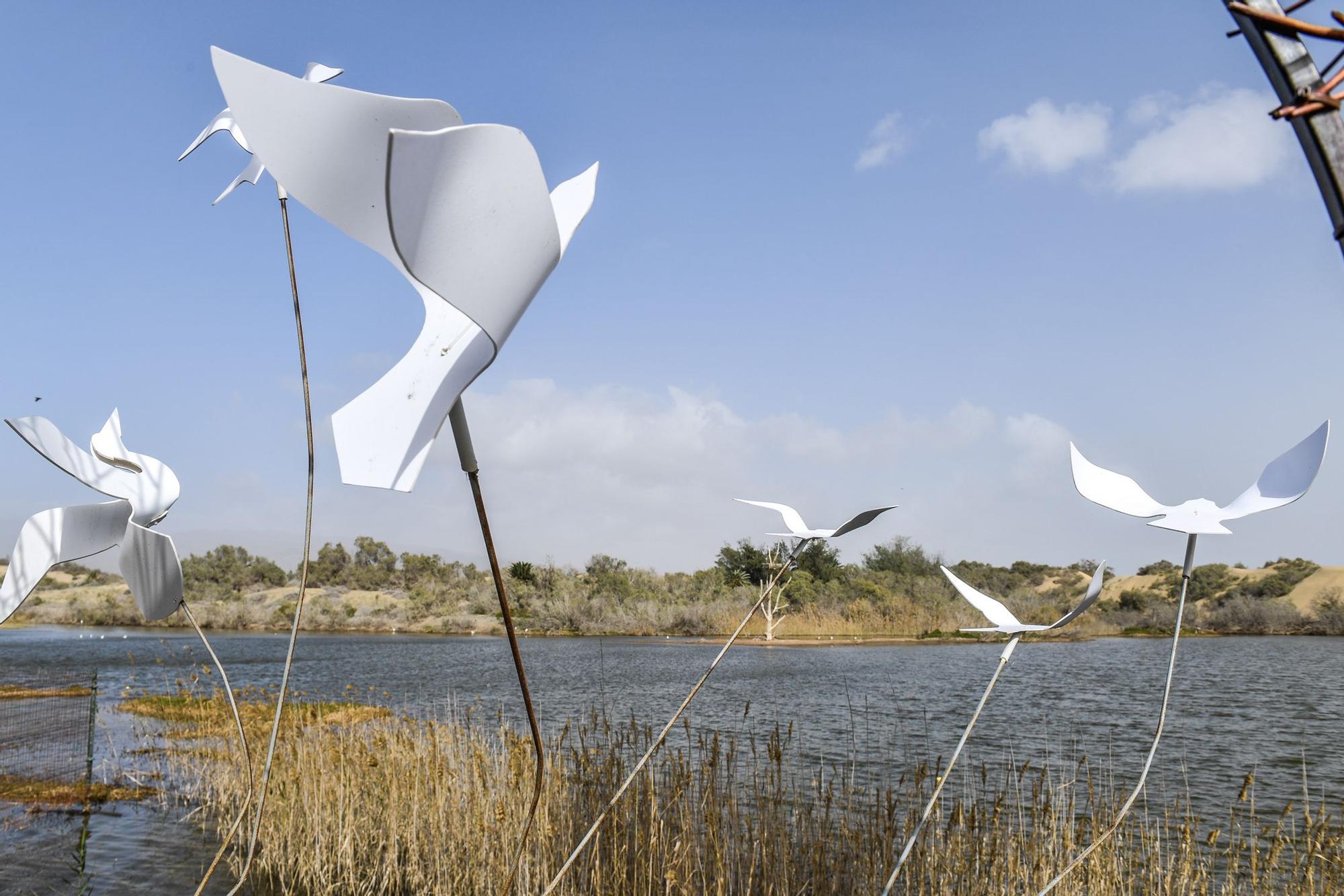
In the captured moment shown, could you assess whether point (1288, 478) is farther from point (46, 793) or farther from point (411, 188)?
point (46, 793)

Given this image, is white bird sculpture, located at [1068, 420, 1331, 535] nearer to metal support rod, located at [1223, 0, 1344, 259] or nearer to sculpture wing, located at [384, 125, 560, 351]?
metal support rod, located at [1223, 0, 1344, 259]

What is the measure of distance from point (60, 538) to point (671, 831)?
9.49 feet

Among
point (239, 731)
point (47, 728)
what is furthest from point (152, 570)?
point (47, 728)

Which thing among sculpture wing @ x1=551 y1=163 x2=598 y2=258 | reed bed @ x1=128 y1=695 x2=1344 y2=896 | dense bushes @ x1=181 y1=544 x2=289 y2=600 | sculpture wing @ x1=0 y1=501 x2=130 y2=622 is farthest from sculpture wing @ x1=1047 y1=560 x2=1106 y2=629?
dense bushes @ x1=181 y1=544 x2=289 y2=600

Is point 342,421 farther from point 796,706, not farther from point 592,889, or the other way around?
point 796,706

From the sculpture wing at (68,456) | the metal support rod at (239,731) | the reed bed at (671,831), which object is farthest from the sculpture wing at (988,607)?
the reed bed at (671,831)

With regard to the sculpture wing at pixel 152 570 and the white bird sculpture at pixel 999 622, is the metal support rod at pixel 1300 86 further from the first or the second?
the sculpture wing at pixel 152 570

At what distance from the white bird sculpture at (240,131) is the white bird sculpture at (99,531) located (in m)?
0.46

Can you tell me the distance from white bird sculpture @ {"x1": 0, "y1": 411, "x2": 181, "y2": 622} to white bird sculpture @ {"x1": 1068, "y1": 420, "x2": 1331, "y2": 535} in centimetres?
111

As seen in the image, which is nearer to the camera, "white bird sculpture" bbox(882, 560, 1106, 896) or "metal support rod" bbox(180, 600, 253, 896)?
"metal support rod" bbox(180, 600, 253, 896)

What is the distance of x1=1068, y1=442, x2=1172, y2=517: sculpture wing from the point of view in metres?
1.14

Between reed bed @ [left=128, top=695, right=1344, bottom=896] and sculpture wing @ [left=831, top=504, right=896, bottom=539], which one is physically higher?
sculpture wing @ [left=831, top=504, right=896, bottom=539]

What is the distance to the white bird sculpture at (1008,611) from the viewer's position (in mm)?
1158

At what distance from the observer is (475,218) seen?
56 centimetres
